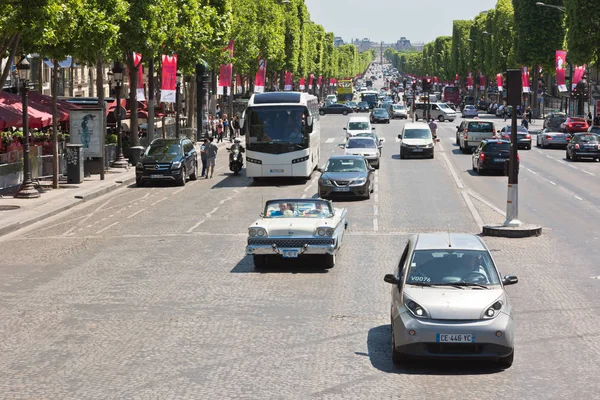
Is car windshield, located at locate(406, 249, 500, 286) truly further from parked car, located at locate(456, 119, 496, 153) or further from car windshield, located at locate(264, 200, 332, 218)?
parked car, located at locate(456, 119, 496, 153)

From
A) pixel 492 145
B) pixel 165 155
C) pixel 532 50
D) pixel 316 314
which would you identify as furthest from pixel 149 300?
pixel 532 50

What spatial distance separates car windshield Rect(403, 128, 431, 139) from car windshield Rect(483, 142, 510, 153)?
35.8 feet

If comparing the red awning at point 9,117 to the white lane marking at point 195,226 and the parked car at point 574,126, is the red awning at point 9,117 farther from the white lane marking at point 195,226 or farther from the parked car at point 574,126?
the parked car at point 574,126

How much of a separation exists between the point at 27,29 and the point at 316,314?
1573 centimetres

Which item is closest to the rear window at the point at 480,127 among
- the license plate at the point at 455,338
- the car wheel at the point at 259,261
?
the car wheel at the point at 259,261

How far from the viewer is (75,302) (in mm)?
18094

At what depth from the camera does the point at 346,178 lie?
114 feet

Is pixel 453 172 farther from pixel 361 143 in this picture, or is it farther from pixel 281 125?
pixel 281 125

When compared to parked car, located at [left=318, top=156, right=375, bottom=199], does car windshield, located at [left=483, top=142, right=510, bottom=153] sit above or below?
above

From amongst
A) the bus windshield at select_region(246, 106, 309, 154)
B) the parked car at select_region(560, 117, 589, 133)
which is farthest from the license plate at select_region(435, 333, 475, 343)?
the parked car at select_region(560, 117, 589, 133)

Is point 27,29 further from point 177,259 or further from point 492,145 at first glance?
point 492,145

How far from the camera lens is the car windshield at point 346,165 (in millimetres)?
35750

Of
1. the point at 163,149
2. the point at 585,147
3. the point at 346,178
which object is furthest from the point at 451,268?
the point at 585,147

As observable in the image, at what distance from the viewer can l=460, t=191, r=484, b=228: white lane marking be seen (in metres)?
29.4
